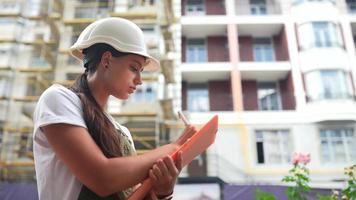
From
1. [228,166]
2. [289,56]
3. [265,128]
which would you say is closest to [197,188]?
[228,166]

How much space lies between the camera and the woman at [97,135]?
0.28 m

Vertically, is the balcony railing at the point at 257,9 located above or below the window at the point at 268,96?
above

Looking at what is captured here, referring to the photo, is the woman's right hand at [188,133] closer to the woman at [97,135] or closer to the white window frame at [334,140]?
the woman at [97,135]

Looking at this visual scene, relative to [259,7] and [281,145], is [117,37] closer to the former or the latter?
[281,145]

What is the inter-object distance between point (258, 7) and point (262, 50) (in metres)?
0.55

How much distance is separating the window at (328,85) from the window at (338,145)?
14.5 inches

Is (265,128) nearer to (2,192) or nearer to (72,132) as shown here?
(2,192)

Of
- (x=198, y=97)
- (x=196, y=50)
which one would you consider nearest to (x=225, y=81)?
(x=198, y=97)

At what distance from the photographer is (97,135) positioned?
12.1 inches

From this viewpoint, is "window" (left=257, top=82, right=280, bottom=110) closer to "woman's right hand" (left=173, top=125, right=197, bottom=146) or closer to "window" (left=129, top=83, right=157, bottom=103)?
"window" (left=129, top=83, right=157, bottom=103)

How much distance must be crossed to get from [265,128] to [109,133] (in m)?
3.70

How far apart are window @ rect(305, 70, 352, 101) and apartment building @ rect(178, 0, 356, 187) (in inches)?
0.4

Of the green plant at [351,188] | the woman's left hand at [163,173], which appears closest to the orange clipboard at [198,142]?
the woman's left hand at [163,173]

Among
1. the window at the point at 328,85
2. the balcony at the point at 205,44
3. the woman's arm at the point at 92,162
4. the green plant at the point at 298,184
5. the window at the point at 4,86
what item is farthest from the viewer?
the balcony at the point at 205,44
